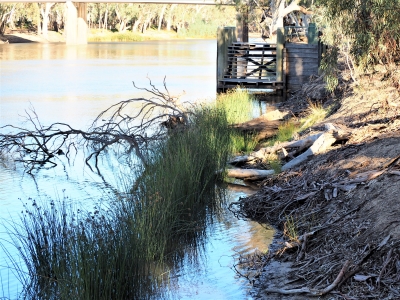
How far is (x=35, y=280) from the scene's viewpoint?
589 centimetres

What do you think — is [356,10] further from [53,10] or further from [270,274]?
[53,10]

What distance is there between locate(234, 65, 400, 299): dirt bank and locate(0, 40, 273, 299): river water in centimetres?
34

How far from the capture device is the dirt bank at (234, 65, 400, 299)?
17.9 feet

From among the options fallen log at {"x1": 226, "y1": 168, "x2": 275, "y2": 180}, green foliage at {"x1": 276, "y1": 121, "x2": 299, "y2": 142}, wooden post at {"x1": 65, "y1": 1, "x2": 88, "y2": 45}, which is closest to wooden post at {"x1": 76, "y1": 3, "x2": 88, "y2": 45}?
wooden post at {"x1": 65, "y1": 1, "x2": 88, "y2": 45}

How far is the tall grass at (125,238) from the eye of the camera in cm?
530

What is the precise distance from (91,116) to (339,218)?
41.6 ft

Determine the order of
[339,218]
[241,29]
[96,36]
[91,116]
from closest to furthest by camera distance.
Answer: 1. [339,218]
2. [91,116]
3. [241,29]
4. [96,36]

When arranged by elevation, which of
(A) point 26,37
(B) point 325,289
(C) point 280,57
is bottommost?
(B) point 325,289

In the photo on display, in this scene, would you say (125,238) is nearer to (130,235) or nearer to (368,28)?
(130,235)

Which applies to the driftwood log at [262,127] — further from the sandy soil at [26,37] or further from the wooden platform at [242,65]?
the sandy soil at [26,37]

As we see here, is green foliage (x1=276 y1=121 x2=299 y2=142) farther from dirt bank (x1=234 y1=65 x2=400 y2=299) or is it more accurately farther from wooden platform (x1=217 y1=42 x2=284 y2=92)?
wooden platform (x1=217 y1=42 x2=284 y2=92)

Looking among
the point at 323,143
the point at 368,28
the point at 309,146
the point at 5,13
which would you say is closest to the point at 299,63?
the point at 368,28

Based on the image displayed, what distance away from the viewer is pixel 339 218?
22.0ft

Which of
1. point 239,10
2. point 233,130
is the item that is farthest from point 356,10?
point 239,10
